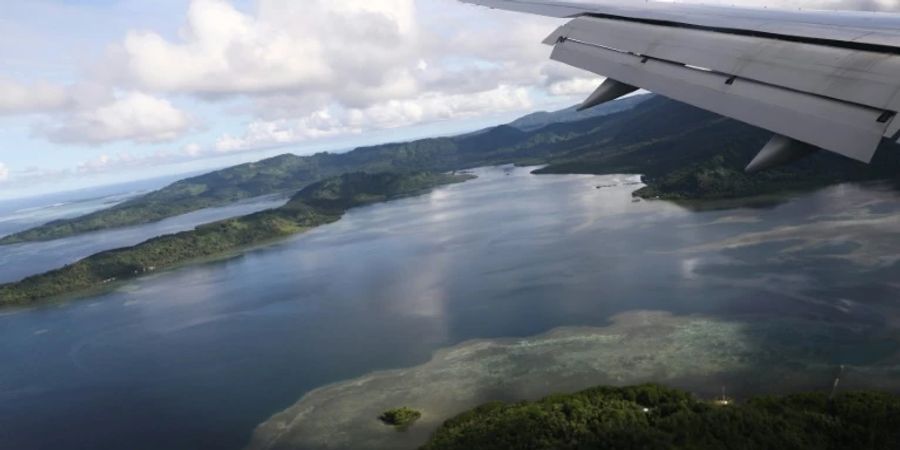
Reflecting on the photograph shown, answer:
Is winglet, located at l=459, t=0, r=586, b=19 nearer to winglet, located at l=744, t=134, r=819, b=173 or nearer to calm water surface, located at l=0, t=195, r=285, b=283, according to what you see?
winglet, located at l=744, t=134, r=819, b=173

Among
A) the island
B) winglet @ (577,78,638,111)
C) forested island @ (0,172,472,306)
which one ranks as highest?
winglet @ (577,78,638,111)

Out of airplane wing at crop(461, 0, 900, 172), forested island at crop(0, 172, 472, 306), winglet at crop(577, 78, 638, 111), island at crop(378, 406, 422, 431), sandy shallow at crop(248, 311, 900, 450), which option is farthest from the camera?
forested island at crop(0, 172, 472, 306)

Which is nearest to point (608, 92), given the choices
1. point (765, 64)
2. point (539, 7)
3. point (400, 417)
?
point (765, 64)

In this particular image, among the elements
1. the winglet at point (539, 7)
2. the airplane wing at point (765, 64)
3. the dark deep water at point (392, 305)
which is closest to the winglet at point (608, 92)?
the airplane wing at point (765, 64)

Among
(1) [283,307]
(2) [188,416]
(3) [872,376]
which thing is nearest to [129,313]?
(1) [283,307]

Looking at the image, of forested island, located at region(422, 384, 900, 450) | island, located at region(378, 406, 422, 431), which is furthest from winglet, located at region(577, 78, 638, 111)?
island, located at region(378, 406, 422, 431)

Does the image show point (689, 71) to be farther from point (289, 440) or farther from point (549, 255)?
point (549, 255)
